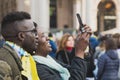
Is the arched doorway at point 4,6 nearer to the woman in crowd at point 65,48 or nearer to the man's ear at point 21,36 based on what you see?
the woman in crowd at point 65,48

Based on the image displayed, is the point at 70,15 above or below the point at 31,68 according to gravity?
below

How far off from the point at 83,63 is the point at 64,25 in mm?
33272

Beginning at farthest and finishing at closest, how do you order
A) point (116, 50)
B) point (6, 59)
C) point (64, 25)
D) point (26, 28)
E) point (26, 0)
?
point (64, 25) < point (26, 0) < point (116, 50) < point (26, 28) < point (6, 59)

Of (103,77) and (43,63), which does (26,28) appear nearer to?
(43,63)

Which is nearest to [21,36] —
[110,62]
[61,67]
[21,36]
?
[21,36]

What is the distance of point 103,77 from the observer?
654cm

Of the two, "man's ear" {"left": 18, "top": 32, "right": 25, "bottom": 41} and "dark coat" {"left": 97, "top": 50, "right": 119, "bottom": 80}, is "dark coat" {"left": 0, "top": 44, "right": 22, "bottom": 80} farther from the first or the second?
"dark coat" {"left": 97, "top": 50, "right": 119, "bottom": 80}

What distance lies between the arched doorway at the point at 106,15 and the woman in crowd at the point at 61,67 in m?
32.8

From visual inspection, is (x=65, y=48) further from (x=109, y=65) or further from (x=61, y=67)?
(x=61, y=67)

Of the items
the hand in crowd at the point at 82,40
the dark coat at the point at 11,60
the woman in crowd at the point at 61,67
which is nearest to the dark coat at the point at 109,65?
the woman in crowd at the point at 61,67

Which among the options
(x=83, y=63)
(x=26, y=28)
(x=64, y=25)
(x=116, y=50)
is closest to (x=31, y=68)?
(x=26, y=28)

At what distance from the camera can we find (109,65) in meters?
6.38

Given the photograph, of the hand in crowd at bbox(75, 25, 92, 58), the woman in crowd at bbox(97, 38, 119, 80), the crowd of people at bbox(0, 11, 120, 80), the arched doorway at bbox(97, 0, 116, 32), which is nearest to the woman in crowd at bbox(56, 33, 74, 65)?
the woman in crowd at bbox(97, 38, 119, 80)

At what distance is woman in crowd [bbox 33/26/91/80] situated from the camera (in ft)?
9.45
